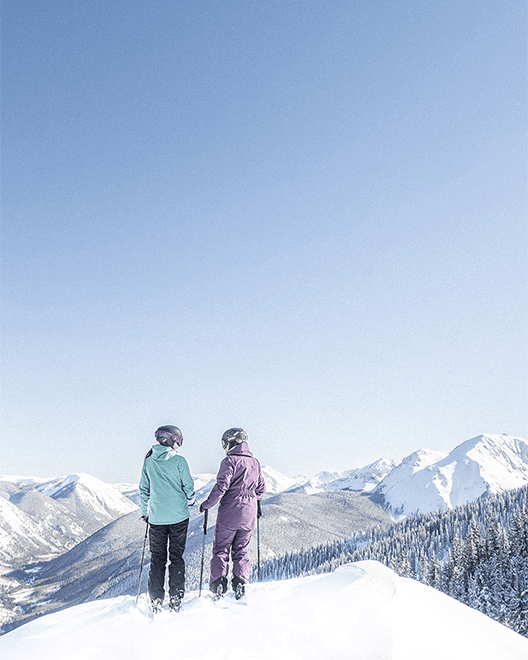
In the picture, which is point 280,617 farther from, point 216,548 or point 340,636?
point 216,548

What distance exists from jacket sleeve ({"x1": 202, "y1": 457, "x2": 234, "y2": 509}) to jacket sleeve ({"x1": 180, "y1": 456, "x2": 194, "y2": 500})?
52 centimetres

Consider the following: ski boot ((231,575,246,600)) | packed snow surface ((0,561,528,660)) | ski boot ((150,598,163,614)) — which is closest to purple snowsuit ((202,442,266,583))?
ski boot ((231,575,246,600))

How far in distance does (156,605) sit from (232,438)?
11.7 feet

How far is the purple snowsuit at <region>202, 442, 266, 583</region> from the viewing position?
9195 millimetres

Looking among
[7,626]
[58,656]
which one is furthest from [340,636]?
[7,626]

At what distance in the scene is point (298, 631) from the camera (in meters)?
6.02

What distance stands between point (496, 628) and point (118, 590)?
225 m

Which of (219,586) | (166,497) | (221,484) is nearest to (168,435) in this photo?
(166,497)

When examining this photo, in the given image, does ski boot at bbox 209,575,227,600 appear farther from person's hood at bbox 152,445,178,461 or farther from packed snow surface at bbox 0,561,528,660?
person's hood at bbox 152,445,178,461

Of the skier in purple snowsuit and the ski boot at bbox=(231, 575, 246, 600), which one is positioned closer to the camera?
the ski boot at bbox=(231, 575, 246, 600)

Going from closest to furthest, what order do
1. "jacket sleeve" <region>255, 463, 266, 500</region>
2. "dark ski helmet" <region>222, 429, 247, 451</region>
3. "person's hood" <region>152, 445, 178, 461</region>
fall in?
"person's hood" <region>152, 445, 178, 461</region> → "dark ski helmet" <region>222, 429, 247, 451</region> → "jacket sleeve" <region>255, 463, 266, 500</region>

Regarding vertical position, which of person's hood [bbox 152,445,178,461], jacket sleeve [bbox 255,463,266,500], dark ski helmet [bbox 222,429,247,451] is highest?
dark ski helmet [bbox 222,429,247,451]

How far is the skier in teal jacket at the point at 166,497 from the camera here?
9.33 m

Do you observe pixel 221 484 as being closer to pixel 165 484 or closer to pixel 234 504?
pixel 234 504
